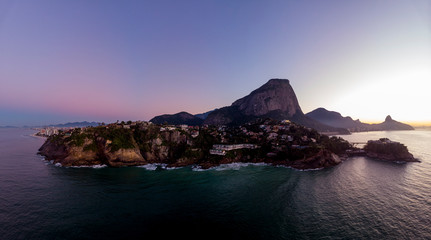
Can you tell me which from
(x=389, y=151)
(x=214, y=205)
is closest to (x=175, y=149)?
(x=214, y=205)

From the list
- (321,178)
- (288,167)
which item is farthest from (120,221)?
(288,167)

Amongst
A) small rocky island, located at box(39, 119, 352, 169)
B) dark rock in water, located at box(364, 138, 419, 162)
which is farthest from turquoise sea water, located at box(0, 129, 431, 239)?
dark rock in water, located at box(364, 138, 419, 162)

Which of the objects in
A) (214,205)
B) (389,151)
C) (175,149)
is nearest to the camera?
(214,205)

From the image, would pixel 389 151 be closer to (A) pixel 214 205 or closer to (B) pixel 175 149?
(A) pixel 214 205

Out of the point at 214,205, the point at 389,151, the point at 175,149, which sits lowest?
the point at 214,205

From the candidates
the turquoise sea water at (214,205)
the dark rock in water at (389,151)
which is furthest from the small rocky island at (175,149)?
the turquoise sea water at (214,205)

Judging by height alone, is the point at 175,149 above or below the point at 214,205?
above
